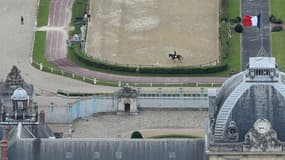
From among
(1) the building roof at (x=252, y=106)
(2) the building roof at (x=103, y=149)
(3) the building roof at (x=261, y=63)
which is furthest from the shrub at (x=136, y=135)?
(3) the building roof at (x=261, y=63)

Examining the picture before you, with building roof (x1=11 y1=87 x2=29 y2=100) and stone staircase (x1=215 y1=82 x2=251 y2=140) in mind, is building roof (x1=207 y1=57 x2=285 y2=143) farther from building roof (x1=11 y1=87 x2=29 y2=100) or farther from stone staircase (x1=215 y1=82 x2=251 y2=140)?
building roof (x1=11 y1=87 x2=29 y2=100)

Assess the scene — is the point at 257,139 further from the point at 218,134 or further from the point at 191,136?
the point at 191,136

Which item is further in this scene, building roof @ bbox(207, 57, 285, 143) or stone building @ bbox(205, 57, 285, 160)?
building roof @ bbox(207, 57, 285, 143)

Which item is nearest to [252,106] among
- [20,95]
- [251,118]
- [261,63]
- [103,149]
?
[251,118]

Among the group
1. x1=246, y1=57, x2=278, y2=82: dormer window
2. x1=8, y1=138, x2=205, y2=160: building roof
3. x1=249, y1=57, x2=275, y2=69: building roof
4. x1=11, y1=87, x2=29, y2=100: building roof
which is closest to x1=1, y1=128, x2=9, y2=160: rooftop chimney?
x1=8, y1=138, x2=205, y2=160: building roof

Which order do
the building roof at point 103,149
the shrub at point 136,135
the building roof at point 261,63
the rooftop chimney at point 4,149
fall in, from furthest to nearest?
the shrub at point 136,135 → the building roof at point 103,149 → the rooftop chimney at point 4,149 → the building roof at point 261,63

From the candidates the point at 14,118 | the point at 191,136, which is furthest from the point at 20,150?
the point at 191,136

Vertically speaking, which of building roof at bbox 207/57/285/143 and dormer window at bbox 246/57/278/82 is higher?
dormer window at bbox 246/57/278/82

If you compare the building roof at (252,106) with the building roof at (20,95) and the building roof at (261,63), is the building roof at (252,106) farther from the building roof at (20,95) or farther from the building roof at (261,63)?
the building roof at (20,95)
